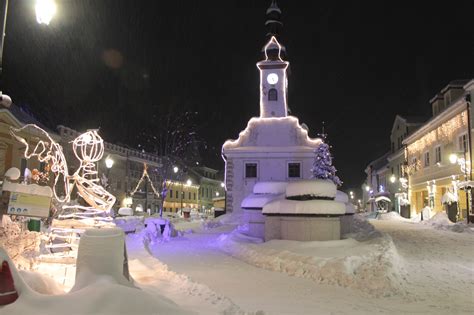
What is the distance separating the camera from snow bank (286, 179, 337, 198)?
50.5 ft

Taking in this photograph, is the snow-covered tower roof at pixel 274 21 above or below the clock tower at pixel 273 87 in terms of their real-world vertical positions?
above

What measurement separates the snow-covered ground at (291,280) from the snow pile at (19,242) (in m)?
0.47

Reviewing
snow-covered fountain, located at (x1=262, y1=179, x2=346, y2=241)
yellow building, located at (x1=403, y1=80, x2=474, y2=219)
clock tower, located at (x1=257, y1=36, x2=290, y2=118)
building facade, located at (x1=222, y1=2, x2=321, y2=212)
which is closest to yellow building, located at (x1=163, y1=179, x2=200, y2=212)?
building facade, located at (x1=222, y1=2, x2=321, y2=212)

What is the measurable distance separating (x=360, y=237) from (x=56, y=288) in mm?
15615

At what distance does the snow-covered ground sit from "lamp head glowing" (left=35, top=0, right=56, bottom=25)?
382 centimetres

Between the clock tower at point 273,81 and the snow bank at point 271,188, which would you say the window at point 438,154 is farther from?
the snow bank at point 271,188

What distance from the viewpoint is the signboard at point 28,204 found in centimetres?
849

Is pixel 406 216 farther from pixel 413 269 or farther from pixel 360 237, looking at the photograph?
pixel 413 269

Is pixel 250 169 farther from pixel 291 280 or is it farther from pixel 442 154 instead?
pixel 291 280

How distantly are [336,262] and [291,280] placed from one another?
1228mm

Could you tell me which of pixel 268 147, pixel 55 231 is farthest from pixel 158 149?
pixel 55 231

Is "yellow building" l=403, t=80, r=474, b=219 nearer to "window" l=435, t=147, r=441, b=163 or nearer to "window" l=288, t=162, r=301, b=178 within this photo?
"window" l=435, t=147, r=441, b=163

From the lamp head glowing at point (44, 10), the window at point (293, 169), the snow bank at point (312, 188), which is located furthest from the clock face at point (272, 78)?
the lamp head glowing at point (44, 10)

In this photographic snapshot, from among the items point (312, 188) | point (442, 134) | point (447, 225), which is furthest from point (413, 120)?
point (312, 188)
